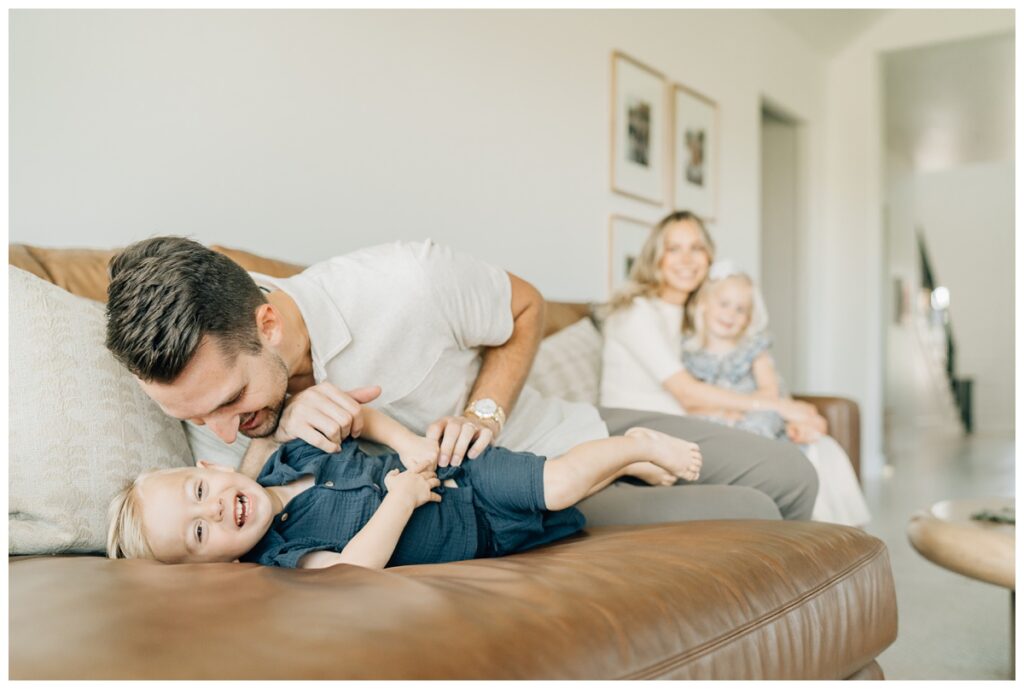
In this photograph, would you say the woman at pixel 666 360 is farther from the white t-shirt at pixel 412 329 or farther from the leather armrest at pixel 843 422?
the white t-shirt at pixel 412 329

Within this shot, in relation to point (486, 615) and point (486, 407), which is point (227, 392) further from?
point (486, 615)

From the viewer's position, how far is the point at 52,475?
1.22m

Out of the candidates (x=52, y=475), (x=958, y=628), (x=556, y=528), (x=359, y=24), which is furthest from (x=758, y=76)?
(x=52, y=475)

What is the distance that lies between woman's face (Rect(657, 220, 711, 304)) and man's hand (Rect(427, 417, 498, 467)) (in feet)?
5.63

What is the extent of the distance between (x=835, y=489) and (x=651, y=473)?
1390mm

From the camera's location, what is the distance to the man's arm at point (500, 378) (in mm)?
1470

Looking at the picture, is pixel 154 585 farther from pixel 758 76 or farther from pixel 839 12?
pixel 839 12

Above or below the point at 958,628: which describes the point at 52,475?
above

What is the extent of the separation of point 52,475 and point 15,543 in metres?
0.10

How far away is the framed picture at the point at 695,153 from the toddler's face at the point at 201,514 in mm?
3505

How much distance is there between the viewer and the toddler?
1.26m

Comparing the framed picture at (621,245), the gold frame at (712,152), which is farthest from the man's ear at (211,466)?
the gold frame at (712,152)

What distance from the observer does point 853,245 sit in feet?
19.6

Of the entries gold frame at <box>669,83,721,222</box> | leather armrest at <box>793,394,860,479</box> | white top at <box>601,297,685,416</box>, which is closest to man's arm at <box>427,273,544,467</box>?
white top at <box>601,297,685,416</box>
